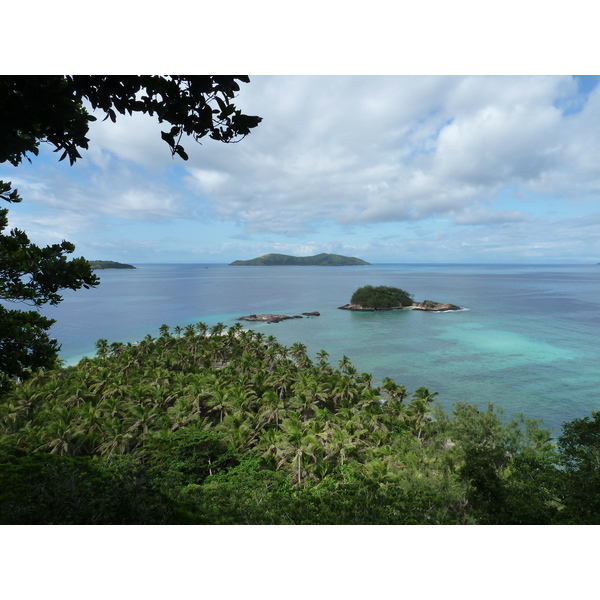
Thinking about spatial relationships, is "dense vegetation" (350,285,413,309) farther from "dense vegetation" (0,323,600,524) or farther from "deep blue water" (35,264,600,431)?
"dense vegetation" (0,323,600,524)

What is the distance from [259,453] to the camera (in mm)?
12891

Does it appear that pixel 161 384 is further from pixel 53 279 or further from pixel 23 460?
pixel 53 279

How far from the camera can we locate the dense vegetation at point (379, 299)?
56.9 m

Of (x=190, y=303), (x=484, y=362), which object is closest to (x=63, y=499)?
(x=484, y=362)

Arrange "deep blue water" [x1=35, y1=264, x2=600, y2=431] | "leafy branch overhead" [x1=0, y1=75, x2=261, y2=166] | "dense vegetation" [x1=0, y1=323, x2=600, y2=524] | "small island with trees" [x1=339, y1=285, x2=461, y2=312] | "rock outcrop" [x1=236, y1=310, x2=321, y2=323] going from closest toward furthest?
"leafy branch overhead" [x1=0, y1=75, x2=261, y2=166]
"dense vegetation" [x1=0, y1=323, x2=600, y2=524]
"deep blue water" [x1=35, y1=264, x2=600, y2=431]
"rock outcrop" [x1=236, y1=310, x2=321, y2=323]
"small island with trees" [x1=339, y1=285, x2=461, y2=312]

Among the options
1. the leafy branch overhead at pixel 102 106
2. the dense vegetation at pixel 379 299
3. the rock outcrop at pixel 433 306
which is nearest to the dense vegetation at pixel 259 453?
the leafy branch overhead at pixel 102 106

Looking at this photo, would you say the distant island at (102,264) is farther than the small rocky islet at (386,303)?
No

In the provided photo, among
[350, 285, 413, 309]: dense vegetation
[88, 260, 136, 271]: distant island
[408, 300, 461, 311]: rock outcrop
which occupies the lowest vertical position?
[408, 300, 461, 311]: rock outcrop

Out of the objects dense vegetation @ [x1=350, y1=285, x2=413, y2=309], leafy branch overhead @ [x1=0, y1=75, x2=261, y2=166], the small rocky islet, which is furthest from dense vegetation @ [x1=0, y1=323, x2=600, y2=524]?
dense vegetation @ [x1=350, y1=285, x2=413, y2=309]

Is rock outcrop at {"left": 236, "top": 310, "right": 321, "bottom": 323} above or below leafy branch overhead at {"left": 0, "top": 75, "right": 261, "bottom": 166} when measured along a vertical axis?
below

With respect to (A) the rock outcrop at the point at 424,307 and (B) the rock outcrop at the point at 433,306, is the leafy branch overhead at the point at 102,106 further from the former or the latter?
(B) the rock outcrop at the point at 433,306

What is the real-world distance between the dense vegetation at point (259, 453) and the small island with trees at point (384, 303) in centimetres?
3292

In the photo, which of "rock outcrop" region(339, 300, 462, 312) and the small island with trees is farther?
the small island with trees

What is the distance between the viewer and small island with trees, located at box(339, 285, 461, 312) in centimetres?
5600
